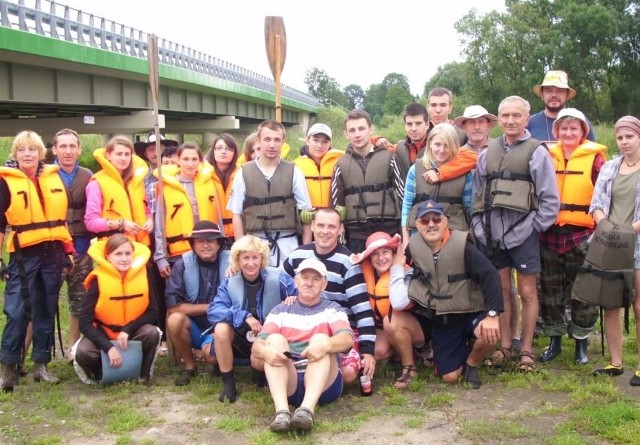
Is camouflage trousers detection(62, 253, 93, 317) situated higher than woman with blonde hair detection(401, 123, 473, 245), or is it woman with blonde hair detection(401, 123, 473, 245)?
woman with blonde hair detection(401, 123, 473, 245)

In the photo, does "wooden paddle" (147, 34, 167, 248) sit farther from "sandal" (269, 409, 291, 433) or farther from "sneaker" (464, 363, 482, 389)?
"sneaker" (464, 363, 482, 389)

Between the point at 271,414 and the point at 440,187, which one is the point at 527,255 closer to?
the point at 440,187

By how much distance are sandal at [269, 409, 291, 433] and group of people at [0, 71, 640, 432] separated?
225 mm

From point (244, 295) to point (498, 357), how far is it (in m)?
2.17

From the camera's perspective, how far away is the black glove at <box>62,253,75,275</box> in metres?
5.64

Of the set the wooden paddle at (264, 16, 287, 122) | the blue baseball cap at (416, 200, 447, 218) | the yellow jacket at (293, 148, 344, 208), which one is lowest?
the blue baseball cap at (416, 200, 447, 218)

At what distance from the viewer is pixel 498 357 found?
565 cm

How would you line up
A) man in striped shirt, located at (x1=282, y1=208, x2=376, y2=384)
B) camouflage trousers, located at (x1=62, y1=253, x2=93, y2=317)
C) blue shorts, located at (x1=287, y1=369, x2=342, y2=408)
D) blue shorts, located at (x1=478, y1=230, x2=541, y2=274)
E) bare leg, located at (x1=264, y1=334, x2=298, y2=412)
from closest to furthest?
bare leg, located at (x1=264, y1=334, x2=298, y2=412) → blue shorts, located at (x1=287, y1=369, x2=342, y2=408) → man in striped shirt, located at (x1=282, y1=208, x2=376, y2=384) → blue shorts, located at (x1=478, y1=230, x2=541, y2=274) → camouflage trousers, located at (x1=62, y1=253, x2=93, y2=317)

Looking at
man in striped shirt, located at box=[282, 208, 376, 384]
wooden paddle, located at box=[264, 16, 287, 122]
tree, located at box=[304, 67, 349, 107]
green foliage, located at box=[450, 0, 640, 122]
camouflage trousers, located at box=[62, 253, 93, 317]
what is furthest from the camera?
tree, located at box=[304, 67, 349, 107]

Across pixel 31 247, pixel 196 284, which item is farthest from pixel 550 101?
pixel 31 247

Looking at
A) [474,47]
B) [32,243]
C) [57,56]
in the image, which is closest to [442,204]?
[32,243]

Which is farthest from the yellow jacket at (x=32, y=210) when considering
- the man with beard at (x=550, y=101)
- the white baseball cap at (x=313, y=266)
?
the man with beard at (x=550, y=101)

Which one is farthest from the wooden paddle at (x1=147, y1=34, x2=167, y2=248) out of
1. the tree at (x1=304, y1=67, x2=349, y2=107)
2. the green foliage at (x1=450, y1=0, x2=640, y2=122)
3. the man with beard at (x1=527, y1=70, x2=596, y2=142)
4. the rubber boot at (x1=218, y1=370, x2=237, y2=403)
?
the tree at (x1=304, y1=67, x2=349, y2=107)

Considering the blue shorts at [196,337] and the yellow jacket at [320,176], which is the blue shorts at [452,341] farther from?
the blue shorts at [196,337]
